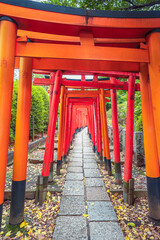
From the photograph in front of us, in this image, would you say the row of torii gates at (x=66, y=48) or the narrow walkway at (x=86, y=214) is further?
the narrow walkway at (x=86, y=214)

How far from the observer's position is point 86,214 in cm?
260

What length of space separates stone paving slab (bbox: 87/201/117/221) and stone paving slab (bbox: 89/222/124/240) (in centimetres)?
13

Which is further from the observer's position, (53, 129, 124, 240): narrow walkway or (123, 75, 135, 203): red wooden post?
(123, 75, 135, 203): red wooden post

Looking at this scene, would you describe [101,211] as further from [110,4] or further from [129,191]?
[110,4]

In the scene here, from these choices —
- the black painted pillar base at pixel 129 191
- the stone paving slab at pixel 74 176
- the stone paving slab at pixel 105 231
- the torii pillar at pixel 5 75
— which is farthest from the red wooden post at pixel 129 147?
the torii pillar at pixel 5 75

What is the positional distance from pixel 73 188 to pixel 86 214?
1.18m

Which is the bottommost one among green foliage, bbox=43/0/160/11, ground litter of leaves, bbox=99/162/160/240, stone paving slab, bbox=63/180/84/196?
ground litter of leaves, bbox=99/162/160/240

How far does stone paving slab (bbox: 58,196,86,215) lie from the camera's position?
266 cm

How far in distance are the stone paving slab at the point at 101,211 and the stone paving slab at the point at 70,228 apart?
0.79 feet

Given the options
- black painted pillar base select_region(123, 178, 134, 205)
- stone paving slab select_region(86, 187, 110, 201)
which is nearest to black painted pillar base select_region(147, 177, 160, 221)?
black painted pillar base select_region(123, 178, 134, 205)

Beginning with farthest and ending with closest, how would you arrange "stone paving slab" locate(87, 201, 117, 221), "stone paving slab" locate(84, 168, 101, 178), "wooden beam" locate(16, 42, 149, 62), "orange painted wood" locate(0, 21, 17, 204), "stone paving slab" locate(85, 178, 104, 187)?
"stone paving slab" locate(84, 168, 101, 178) < "stone paving slab" locate(85, 178, 104, 187) < "stone paving slab" locate(87, 201, 117, 221) < "wooden beam" locate(16, 42, 149, 62) < "orange painted wood" locate(0, 21, 17, 204)

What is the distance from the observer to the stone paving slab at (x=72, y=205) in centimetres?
266

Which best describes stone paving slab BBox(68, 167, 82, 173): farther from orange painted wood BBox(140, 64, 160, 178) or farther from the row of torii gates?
orange painted wood BBox(140, 64, 160, 178)

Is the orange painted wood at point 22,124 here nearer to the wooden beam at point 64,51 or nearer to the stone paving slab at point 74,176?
the wooden beam at point 64,51
